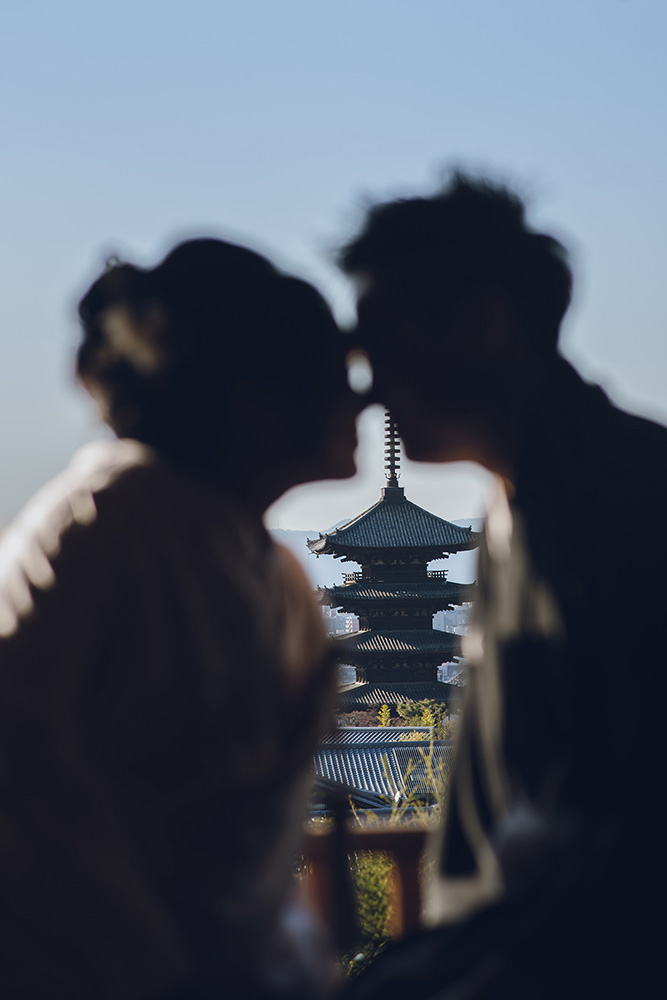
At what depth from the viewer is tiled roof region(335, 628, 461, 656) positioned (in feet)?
67.8

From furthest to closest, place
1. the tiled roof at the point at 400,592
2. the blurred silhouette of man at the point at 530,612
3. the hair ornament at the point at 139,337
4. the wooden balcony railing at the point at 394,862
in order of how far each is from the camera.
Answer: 1. the tiled roof at the point at 400,592
2. the wooden balcony railing at the point at 394,862
3. the hair ornament at the point at 139,337
4. the blurred silhouette of man at the point at 530,612

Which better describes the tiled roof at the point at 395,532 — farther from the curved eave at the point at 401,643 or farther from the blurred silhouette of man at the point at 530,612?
the blurred silhouette of man at the point at 530,612

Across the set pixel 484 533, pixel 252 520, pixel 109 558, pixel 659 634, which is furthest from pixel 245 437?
pixel 659 634

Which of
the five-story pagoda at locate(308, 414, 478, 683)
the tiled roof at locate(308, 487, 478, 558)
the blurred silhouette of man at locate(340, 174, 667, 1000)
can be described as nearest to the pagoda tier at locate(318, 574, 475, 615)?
the five-story pagoda at locate(308, 414, 478, 683)

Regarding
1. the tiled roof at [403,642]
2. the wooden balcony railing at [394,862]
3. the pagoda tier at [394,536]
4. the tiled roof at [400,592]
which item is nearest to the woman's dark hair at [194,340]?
the wooden balcony railing at [394,862]

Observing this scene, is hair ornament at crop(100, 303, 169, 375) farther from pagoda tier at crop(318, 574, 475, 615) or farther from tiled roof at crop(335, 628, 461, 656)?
tiled roof at crop(335, 628, 461, 656)

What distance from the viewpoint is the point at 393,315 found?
1198 mm

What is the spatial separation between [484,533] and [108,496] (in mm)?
512

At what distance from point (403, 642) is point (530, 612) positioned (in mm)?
19979

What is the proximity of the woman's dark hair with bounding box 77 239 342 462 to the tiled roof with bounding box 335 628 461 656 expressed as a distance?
19.5m

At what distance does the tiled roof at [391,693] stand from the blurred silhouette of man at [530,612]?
777 inches

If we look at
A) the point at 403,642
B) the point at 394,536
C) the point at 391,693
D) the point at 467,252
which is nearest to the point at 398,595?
the point at 403,642

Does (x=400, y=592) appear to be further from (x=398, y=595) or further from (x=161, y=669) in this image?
(x=161, y=669)

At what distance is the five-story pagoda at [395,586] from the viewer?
2067 cm
